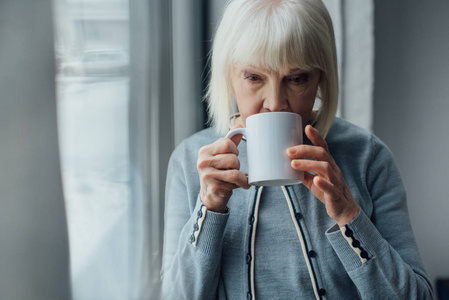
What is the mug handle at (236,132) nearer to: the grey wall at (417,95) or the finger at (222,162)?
the finger at (222,162)

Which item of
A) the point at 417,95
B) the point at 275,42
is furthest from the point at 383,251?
the point at 417,95

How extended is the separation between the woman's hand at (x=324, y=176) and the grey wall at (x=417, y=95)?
89cm

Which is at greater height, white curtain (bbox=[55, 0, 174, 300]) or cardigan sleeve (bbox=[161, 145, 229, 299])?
white curtain (bbox=[55, 0, 174, 300])

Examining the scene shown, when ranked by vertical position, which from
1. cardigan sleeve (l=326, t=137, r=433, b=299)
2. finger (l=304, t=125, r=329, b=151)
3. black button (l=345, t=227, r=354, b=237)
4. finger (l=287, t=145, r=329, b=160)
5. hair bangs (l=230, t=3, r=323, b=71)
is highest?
hair bangs (l=230, t=3, r=323, b=71)

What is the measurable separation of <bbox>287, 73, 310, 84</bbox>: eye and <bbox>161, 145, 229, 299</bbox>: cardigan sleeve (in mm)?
275

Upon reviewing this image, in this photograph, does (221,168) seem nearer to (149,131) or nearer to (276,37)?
(149,131)

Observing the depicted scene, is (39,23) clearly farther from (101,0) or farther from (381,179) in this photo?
(381,179)

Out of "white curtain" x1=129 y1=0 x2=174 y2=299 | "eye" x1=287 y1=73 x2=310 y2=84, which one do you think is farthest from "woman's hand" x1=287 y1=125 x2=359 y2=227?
"white curtain" x1=129 y1=0 x2=174 y2=299

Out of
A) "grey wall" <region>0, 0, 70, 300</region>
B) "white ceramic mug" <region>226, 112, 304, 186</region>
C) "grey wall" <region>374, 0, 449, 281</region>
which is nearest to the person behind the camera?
"grey wall" <region>0, 0, 70, 300</region>

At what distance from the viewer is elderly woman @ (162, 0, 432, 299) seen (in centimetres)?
66

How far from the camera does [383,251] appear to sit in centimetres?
68

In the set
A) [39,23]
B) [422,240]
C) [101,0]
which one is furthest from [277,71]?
[422,240]

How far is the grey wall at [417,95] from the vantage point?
1.42 m

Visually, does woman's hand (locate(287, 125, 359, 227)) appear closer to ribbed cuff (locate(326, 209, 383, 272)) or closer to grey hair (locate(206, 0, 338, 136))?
ribbed cuff (locate(326, 209, 383, 272))
